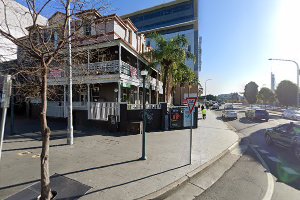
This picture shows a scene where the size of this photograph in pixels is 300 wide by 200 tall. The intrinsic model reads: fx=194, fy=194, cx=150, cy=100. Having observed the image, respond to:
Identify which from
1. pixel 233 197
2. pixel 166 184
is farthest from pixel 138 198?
pixel 233 197

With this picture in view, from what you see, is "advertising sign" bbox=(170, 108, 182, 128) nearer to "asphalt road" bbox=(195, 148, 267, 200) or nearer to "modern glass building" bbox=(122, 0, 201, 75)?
"asphalt road" bbox=(195, 148, 267, 200)

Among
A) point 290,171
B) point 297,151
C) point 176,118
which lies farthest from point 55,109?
point 297,151

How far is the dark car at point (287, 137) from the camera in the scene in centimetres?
833

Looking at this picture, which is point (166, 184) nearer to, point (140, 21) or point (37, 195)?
point (37, 195)

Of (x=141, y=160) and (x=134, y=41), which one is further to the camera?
(x=134, y=41)

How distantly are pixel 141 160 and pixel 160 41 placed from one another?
1406 cm

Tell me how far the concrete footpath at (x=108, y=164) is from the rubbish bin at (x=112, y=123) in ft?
9.10

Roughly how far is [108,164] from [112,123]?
6766 millimetres

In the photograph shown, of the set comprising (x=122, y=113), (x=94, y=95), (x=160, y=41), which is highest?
(x=160, y=41)

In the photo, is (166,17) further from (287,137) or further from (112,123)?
(287,137)

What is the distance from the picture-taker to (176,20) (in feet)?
200

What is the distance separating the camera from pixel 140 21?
217ft

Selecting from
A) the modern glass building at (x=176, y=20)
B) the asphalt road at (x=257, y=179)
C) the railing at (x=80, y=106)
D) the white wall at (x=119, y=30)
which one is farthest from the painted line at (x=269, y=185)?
the modern glass building at (x=176, y=20)

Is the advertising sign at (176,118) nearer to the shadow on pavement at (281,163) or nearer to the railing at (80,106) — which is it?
the shadow on pavement at (281,163)
